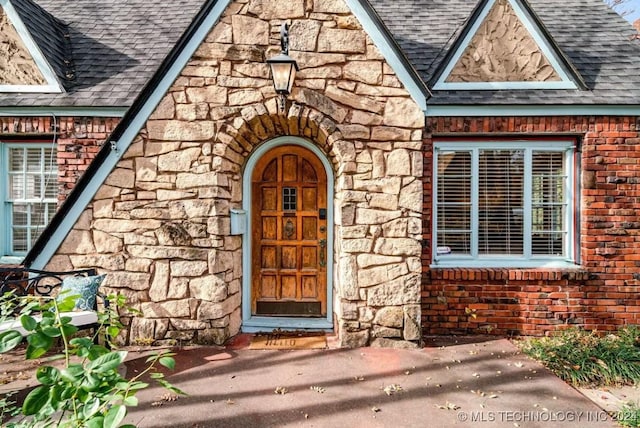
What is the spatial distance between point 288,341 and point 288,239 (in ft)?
4.52

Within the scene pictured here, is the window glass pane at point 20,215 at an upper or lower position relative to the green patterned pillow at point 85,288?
upper

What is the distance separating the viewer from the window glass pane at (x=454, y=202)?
17.8ft

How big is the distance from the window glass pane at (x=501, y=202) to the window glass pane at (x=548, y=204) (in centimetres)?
21

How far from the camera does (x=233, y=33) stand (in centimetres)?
439

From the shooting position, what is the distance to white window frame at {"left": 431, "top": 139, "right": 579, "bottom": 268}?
17.4 ft

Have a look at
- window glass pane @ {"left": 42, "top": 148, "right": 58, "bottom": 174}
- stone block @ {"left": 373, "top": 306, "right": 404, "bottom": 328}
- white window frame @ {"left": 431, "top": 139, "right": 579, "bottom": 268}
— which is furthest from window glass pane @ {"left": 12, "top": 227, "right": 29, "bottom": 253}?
white window frame @ {"left": 431, "top": 139, "right": 579, "bottom": 268}

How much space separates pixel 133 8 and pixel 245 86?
442 centimetres

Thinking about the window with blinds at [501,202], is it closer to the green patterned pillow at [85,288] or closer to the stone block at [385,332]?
the stone block at [385,332]

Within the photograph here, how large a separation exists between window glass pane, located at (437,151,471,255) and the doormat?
225cm

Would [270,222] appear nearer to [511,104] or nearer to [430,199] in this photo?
[430,199]

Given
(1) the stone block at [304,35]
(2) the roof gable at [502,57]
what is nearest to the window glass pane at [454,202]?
(2) the roof gable at [502,57]

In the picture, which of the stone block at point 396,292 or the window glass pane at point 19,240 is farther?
the window glass pane at point 19,240

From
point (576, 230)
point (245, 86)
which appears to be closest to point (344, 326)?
point (245, 86)

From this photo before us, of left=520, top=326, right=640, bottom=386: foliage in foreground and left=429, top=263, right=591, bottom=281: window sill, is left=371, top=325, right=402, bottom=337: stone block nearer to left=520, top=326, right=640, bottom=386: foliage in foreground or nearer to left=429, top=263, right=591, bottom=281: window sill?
left=429, top=263, right=591, bottom=281: window sill
